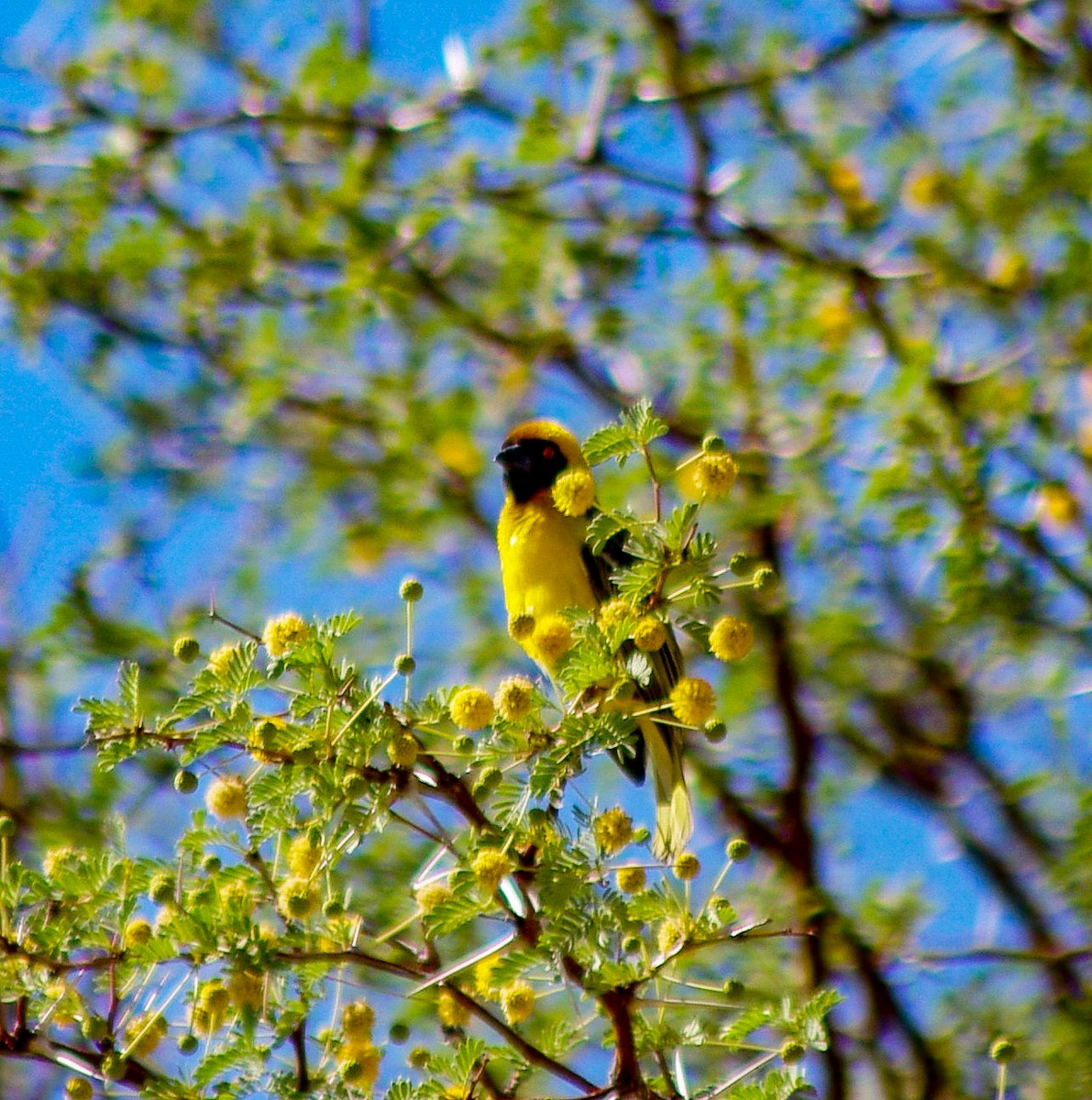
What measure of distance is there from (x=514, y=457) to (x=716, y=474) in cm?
251

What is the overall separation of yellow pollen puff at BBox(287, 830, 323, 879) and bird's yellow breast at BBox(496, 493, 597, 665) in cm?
190

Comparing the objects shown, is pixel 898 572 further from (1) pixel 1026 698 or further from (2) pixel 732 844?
(2) pixel 732 844

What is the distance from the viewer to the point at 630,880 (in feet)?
7.28

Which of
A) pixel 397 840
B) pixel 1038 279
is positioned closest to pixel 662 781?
pixel 397 840

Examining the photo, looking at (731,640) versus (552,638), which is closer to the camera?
→ (731,640)

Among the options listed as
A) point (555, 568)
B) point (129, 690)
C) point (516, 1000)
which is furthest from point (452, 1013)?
point (555, 568)

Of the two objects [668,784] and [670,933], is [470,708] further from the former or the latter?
[668,784]

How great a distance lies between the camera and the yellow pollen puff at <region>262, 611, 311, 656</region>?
214cm

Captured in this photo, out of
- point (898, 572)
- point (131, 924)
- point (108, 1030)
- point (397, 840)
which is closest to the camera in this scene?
point (108, 1030)

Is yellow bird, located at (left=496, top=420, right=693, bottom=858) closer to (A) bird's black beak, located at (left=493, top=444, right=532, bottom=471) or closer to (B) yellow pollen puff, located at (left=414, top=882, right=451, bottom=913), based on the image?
(A) bird's black beak, located at (left=493, top=444, right=532, bottom=471)

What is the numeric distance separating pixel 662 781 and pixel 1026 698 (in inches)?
74.5

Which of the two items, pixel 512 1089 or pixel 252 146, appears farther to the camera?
pixel 252 146

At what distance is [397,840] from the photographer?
466 cm

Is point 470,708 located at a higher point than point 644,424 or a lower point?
lower
